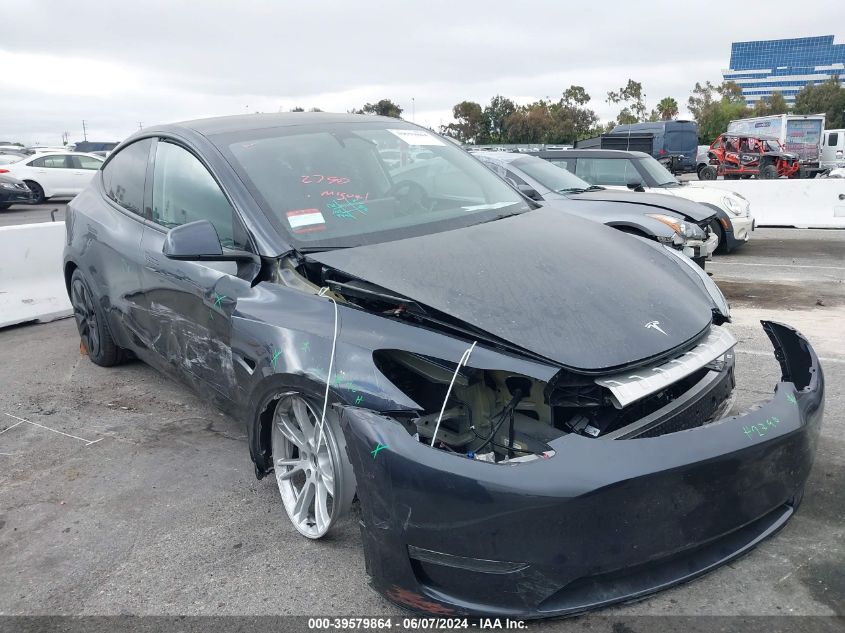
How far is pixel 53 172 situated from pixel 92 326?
17.7 m

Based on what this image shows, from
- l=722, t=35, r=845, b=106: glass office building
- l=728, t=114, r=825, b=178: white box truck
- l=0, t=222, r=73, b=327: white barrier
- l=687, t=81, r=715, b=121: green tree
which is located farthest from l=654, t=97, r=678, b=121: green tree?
l=0, t=222, r=73, b=327: white barrier

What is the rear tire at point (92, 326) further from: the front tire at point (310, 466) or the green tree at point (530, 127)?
the green tree at point (530, 127)

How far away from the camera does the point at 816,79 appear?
360 feet

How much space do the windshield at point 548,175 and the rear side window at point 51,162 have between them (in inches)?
645

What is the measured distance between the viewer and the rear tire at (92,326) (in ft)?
15.9

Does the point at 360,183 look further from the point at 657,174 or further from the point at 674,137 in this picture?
the point at 674,137

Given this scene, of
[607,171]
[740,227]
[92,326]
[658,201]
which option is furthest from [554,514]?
[607,171]

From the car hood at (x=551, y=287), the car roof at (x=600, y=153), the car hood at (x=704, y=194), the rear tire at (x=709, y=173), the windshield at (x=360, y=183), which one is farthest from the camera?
the rear tire at (x=709, y=173)

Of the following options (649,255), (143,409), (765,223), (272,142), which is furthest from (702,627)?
(765,223)

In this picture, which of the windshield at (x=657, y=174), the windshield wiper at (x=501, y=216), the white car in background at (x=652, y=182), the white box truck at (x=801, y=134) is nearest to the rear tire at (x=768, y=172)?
the white box truck at (x=801, y=134)

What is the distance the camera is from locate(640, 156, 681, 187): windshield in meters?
10.4

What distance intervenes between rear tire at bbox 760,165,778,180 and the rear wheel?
2356cm

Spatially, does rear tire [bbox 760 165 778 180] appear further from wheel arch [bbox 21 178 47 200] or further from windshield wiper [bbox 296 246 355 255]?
windshield wiper [bbox 296 246 355 255]

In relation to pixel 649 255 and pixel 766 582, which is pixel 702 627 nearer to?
pixel 766 582
